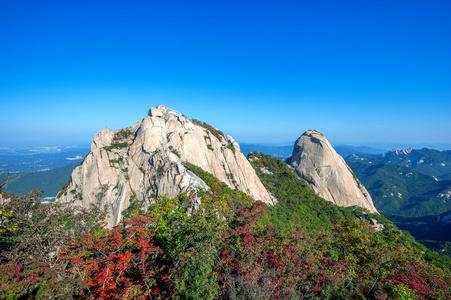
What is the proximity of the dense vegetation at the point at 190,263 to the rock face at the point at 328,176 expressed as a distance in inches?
1173

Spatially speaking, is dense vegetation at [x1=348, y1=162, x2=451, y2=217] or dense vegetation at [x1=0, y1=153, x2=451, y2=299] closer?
dense vegetation at [x1=0, y1=153, x2=451, y2=299]

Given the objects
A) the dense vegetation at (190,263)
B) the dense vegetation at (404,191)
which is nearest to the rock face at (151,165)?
the dense vegetation at (190,263)

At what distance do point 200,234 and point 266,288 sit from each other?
14.3 ft

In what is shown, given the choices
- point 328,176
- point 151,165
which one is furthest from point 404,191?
point 151,165

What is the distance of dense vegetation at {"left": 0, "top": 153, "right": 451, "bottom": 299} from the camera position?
9680 mm

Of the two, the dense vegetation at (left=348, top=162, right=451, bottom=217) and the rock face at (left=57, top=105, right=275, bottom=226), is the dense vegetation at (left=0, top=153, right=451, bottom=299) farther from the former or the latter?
the dense vegetation at (left=348, top=162, right=451, bottom=217)

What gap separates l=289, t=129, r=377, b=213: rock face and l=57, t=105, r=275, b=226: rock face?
1452cm

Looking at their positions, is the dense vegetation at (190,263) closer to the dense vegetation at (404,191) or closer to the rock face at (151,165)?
the rock face at (151,165)

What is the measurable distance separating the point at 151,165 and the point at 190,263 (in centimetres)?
2231

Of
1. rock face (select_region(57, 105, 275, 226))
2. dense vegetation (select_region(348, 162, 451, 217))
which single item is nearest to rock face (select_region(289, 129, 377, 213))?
rock face (select_region(57, 105, 275, 226))

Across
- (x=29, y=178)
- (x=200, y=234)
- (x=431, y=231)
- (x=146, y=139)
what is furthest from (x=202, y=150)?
(x=29, y=178)

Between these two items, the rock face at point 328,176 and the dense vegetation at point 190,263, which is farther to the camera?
the rock face at point 328,176

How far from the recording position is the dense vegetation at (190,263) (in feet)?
31.8

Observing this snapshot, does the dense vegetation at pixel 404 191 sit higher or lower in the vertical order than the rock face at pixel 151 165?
lower
